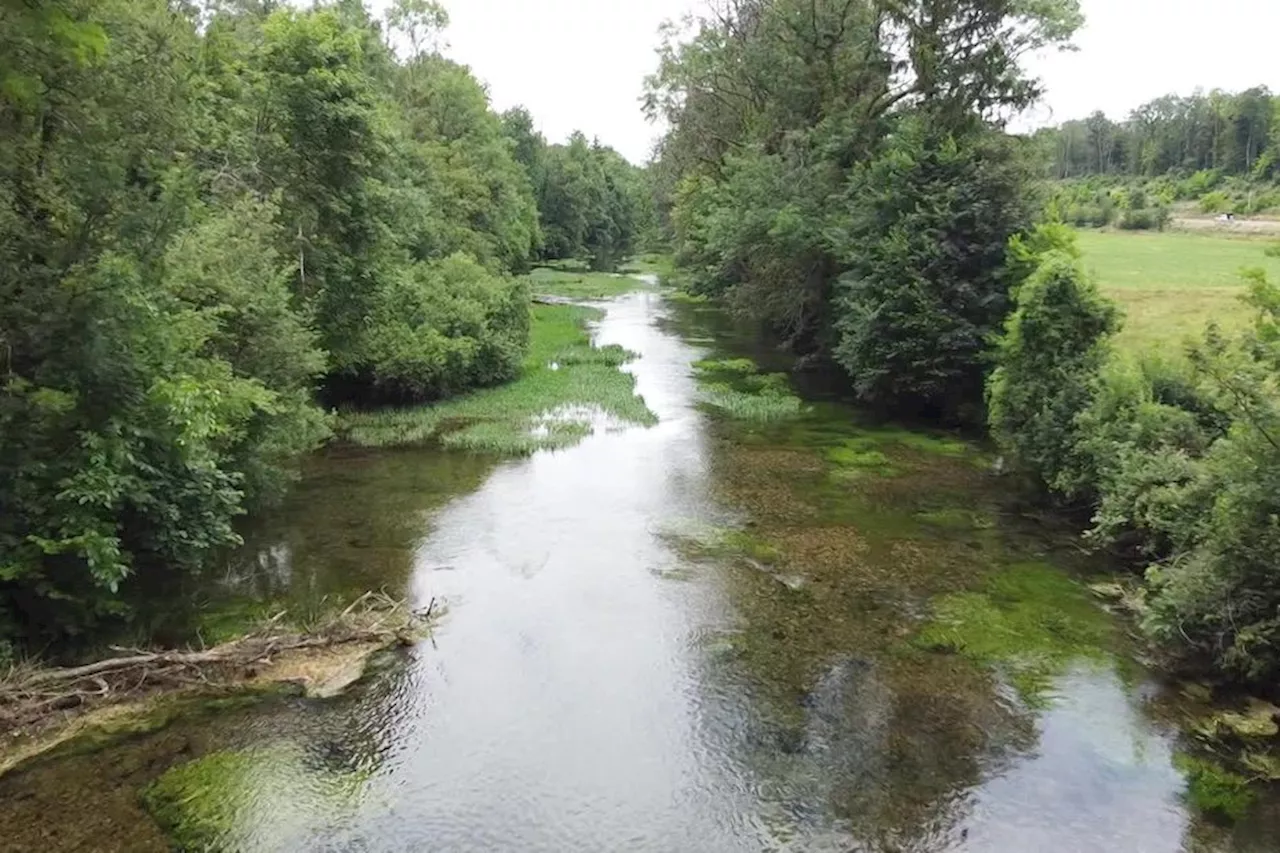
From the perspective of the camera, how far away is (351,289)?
25.2 metres

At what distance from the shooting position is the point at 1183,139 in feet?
335

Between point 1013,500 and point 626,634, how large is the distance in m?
10.9

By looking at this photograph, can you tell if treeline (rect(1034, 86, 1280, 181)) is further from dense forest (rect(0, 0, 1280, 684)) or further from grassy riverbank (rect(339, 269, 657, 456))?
grassy riverbank (rect(339, 269, 657, 456))

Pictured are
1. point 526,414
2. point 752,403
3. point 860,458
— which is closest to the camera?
point 860,458

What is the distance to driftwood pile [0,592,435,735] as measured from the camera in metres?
10.3

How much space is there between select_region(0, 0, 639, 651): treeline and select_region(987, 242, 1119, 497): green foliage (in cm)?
1567

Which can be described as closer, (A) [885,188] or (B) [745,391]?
(A) [885,188]

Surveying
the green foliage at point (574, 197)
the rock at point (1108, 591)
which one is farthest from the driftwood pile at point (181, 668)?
the green foliage at point (574, 197)

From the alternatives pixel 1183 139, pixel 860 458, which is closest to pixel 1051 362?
pixel 860 458

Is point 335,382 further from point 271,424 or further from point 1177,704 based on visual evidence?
point 1177,704

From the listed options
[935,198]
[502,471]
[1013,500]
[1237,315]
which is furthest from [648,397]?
[1237,315]

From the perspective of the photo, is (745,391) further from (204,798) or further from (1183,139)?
(1183,139)

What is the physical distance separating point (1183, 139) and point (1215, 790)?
115 metres

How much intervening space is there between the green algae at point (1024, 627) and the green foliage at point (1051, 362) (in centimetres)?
427
